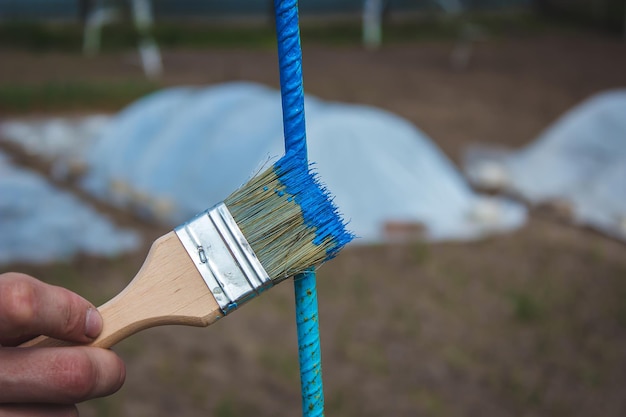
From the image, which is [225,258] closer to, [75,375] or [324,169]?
[75,375]

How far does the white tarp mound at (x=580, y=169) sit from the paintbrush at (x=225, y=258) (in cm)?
509

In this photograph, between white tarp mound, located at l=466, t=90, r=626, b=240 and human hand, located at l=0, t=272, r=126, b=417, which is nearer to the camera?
human hand, located at l=0, t=272, r=126, b=417

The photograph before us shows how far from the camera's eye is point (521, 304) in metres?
4.22

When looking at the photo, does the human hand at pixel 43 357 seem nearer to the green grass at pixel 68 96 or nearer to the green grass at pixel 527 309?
the green grass at pixel 527 309

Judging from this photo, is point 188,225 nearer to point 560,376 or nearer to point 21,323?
point 21,323

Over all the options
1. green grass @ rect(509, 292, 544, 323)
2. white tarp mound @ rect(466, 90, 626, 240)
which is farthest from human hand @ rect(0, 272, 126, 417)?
white tarp mound @ rect(466, 90, 626, 240)

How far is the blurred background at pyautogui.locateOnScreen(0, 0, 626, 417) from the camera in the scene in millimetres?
3592

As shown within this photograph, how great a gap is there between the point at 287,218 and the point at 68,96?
8.48m

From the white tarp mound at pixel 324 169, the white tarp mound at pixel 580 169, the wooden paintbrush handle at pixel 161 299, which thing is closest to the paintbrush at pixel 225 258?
the wooden paintbrush handle at pixel 161 299

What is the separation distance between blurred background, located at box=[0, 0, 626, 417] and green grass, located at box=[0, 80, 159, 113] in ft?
0.08

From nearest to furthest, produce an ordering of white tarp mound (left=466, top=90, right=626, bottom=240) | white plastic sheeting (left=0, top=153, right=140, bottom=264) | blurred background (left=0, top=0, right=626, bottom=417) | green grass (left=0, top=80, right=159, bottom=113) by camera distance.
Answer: blurred background (left=0, top=0, right=626, bottom=417)
white plastic sheeting (left=0, top=153, right=140, bottom=264)
white tarp mound (left=466, top=90, right=626, bottom=240)
green grass (left=0, top=80, right=159, bottom=113)

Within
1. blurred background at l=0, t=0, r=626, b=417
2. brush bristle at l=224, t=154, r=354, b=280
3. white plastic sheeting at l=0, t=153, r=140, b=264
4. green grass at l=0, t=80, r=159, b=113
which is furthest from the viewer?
green grass at l=0, t=80, r=159, b=113

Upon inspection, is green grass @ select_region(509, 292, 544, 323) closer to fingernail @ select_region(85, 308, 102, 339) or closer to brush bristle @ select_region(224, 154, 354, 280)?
brush bristle @ select_region(224, 154, 354, 280)

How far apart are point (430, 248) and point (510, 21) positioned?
11098 millimetres
